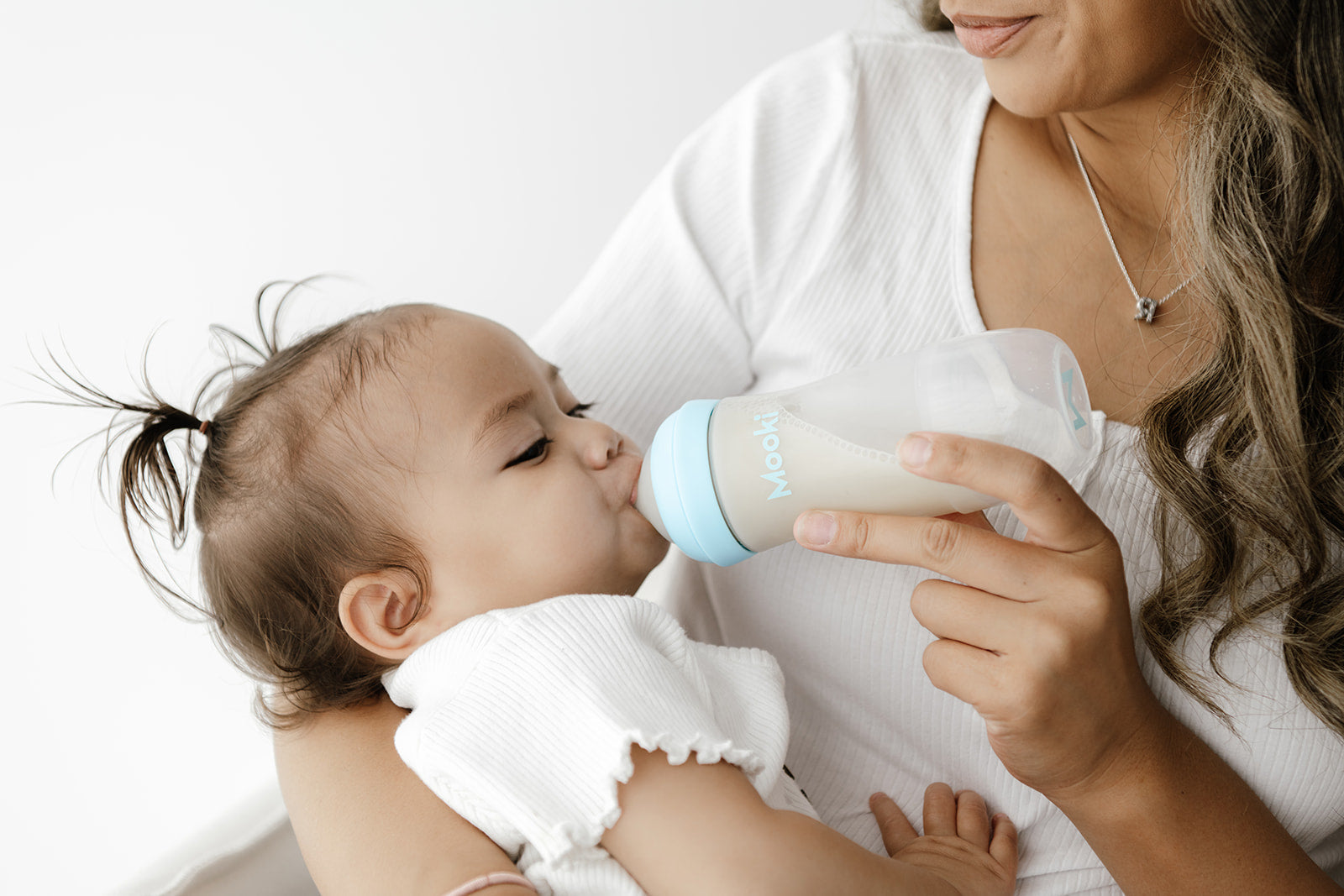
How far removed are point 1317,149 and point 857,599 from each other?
62cm

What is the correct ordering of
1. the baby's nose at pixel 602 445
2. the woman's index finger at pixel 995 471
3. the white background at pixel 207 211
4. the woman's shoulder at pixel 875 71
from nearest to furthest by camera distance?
the woman's index finger at pixel 995 471
the baby's nose at pixel 602 445
the woman's shoulder at pixel 875 71
the white background at pixel 207 211

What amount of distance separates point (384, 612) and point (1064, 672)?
67cm

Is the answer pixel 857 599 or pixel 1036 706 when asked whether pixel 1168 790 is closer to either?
pixel 1036 706

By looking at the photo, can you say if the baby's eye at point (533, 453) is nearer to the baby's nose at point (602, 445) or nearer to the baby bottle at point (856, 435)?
the baby's nose at point (602, 445)

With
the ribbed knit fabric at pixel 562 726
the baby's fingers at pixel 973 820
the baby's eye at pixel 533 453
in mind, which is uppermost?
the baby's eye at pixel 533 453

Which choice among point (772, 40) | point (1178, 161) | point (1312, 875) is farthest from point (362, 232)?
point (1312, 875)

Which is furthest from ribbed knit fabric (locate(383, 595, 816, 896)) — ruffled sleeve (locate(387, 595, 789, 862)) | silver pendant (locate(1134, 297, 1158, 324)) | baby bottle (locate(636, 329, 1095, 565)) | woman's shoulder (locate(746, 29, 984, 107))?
woman's shoulder (locate(746, 29, 984, 107))

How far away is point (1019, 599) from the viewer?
2.77 feet

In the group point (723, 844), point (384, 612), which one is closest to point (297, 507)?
point (384, 612)

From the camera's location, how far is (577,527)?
1079 mm

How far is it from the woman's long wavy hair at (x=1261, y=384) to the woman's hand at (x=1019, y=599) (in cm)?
18

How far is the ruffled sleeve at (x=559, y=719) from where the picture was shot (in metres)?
0.87

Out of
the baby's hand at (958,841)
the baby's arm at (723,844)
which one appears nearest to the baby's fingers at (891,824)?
the baby's hand at (958,841)

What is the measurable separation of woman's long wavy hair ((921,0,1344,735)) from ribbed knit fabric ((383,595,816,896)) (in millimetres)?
465
